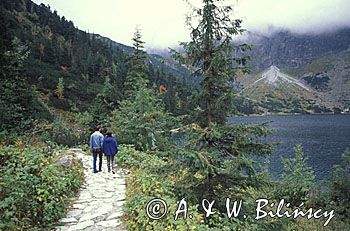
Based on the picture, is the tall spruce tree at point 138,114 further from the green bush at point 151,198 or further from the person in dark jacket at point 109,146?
the green bush at point 151,198

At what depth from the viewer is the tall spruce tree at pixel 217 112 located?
7.20m

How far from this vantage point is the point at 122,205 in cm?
841

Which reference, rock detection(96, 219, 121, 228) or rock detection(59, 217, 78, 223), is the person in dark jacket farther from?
rock detection(96, 219, 121, 228)

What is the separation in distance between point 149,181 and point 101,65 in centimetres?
8777

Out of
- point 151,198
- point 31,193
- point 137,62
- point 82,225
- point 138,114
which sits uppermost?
point 137,62

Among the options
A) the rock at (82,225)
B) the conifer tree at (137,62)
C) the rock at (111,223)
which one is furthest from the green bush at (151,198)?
the conifer tree at (137,62)

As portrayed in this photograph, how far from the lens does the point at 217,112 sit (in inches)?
304

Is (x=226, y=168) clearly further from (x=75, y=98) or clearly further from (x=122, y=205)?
(x=75, y=98)

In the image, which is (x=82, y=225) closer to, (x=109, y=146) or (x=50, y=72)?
(x=109, y=146)

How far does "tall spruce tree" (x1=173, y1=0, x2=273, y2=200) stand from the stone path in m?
2.04

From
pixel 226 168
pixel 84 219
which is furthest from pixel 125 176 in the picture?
pixel 226 168

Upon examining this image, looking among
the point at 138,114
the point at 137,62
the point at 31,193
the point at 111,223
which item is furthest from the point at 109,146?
the point at 137,62

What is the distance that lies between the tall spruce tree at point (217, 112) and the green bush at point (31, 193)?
132 inches

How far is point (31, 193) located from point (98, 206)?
1.79 meters
